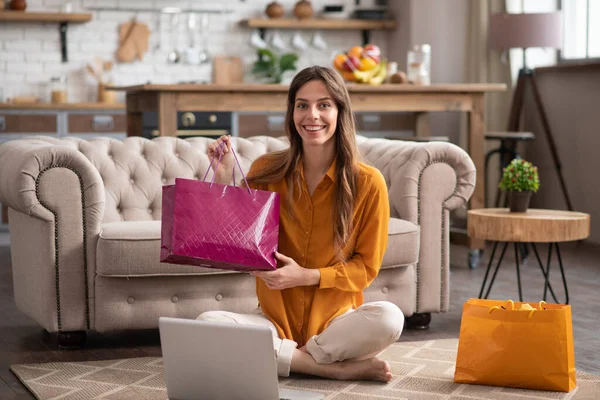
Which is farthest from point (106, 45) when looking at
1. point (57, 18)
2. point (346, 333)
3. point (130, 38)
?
point (346, 333)

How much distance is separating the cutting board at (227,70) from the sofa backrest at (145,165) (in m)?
3.40

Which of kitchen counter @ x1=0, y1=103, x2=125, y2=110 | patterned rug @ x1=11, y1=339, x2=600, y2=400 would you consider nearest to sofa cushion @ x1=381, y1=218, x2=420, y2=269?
patterned rug @ x1=11, y1=339, x2=600, y2=400

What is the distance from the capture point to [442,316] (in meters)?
3.71

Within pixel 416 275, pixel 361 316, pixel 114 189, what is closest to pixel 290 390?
pixel 361 316

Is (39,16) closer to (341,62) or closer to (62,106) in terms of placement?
(62,106)

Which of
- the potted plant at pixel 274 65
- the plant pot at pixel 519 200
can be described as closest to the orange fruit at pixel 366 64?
the plant pot at pixel 519 200

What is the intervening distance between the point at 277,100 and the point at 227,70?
247 cm

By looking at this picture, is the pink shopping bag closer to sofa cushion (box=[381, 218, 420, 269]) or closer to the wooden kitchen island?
sofa cushion (box=[381, 218, 420, 269])

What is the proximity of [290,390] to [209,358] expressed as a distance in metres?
0.29

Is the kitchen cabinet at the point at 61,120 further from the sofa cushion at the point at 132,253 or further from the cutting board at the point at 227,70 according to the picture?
the sofa cushion at the point at 132,253

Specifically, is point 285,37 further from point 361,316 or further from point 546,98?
point 361,316

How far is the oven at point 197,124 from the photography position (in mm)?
5320

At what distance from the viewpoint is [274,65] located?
22.9 feet

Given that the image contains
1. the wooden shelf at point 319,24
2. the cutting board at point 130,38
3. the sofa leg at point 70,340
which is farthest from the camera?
the wooden shelf at point 319,24
